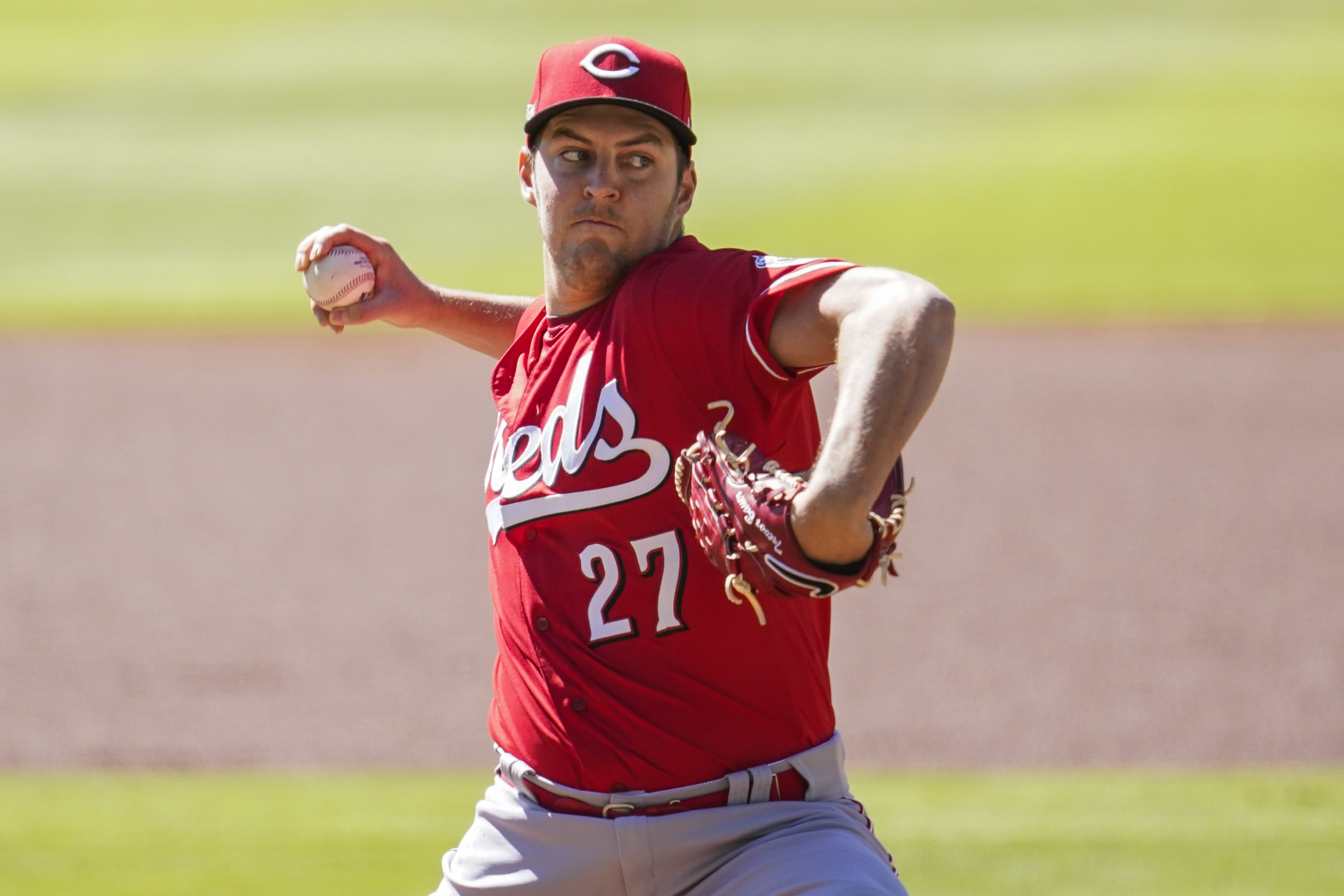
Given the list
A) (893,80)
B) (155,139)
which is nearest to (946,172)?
(893,80)

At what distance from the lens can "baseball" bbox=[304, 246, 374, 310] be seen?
10.1 feet

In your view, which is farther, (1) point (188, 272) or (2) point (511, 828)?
(1) point (188, 272)

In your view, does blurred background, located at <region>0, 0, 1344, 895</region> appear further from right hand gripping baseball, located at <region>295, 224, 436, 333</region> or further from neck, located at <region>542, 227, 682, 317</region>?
neck, located at <region>542, 227, 682, 317</region>

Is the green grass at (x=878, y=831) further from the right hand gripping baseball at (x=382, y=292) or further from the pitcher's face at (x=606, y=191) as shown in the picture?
the pitcher's face at (x=606, y=191)

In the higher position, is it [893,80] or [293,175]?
[893,80]

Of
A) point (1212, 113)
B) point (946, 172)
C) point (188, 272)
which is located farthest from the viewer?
point (1212, 113)

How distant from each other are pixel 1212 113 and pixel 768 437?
651 inches

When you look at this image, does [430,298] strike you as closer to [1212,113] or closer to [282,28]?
[1212,113]

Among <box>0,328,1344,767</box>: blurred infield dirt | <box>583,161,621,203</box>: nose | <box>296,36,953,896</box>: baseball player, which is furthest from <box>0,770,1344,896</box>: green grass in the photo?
<box>583,161,621,203</box>: nose

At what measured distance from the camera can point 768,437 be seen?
2.36 meters

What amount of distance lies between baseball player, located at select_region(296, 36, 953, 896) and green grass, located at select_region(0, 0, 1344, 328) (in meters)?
10.4

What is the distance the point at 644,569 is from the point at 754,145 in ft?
50.1

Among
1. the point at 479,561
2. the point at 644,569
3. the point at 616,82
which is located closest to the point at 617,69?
the point at 616,82

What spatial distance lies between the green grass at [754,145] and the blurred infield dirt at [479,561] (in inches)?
66.9
